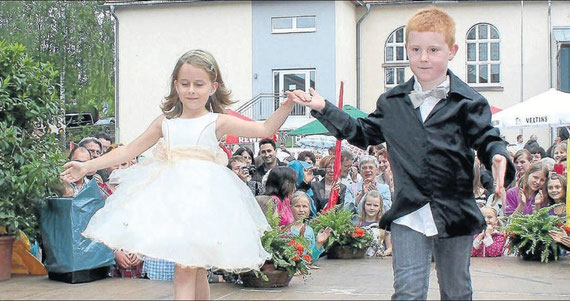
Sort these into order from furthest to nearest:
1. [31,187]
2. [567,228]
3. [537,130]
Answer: [537,130] < [567,228] < [31,187]

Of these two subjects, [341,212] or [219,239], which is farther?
[341,212]

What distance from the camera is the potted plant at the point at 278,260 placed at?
6.58 metres

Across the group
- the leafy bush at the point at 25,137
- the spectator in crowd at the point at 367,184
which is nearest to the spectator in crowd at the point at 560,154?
the spectator in crowd at the point at 367,184

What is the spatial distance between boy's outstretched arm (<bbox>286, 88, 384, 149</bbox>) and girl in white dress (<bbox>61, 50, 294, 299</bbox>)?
1.42ft

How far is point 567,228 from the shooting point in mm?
8211

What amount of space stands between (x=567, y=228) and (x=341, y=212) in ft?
7.72

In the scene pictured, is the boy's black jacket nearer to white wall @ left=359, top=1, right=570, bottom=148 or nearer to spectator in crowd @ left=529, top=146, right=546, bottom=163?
spectator in crowd @ left=529, top=146, right=546, bottom=163

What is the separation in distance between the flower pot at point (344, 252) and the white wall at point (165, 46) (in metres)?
23.0

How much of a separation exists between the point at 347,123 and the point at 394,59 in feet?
94.5

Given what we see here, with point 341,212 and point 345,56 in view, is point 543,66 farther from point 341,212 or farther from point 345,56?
point 341,212

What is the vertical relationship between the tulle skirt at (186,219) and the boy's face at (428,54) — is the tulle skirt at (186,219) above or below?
below

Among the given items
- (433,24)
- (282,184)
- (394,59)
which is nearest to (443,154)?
(433,24)

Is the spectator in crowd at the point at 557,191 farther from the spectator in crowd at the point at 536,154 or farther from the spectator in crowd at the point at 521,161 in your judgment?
the spectator in crowd at the point at 536,154

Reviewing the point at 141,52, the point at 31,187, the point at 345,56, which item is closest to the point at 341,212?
the point at 31,187
